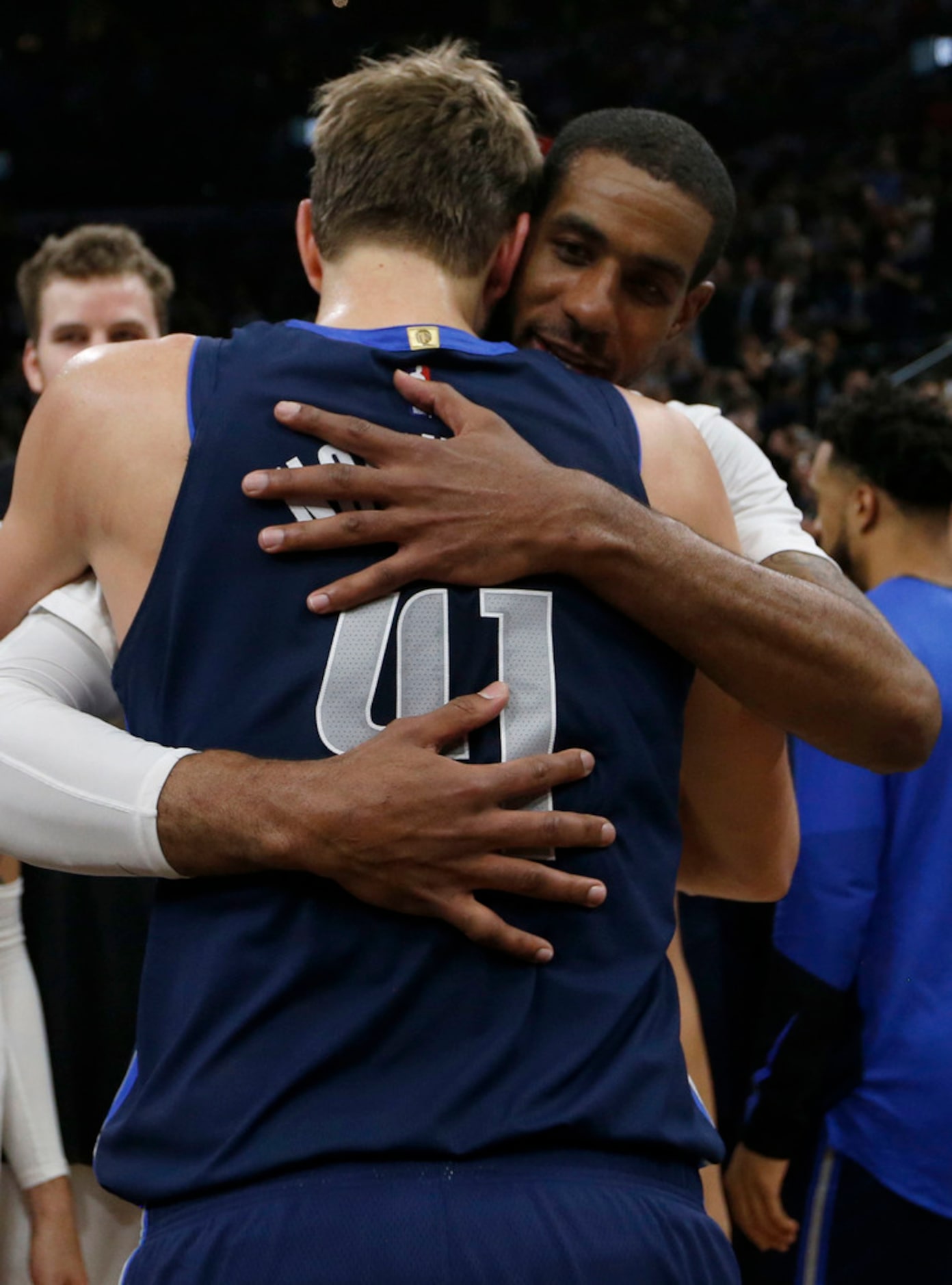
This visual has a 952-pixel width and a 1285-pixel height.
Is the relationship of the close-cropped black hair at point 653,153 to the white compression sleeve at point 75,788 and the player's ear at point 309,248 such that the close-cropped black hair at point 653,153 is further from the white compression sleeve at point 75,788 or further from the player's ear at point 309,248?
the white compression sleeve at point 75,788

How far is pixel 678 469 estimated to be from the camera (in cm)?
173

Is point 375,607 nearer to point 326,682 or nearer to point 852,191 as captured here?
point 326,682

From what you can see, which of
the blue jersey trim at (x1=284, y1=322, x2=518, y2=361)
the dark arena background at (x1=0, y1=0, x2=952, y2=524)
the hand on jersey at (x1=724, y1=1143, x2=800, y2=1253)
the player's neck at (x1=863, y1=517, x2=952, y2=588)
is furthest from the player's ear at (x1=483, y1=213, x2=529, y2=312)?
the dark arena background at (x1=0, y1=0, x2=952, y2=524)

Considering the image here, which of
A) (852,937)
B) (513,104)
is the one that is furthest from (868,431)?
(513,104)

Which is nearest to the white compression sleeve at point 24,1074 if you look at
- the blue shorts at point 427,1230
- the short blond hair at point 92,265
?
the blue shorts at point 427,1230

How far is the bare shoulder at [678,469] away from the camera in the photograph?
172cm

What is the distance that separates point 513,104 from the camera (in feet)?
6.40

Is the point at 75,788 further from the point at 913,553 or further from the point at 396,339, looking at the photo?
the point at 913,553

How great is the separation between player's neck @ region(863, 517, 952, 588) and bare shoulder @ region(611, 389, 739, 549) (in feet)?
5.51

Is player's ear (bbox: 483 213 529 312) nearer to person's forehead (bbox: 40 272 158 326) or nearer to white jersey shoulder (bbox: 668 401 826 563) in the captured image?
white jersey shoulder (bbox: 668 401 826 563)

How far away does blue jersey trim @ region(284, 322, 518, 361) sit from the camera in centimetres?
162

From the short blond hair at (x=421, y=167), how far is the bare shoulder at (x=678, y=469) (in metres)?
0.31

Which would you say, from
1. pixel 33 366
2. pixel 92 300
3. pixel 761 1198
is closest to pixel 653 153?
pixel 92 300

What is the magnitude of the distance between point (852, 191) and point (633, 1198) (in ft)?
46.0
